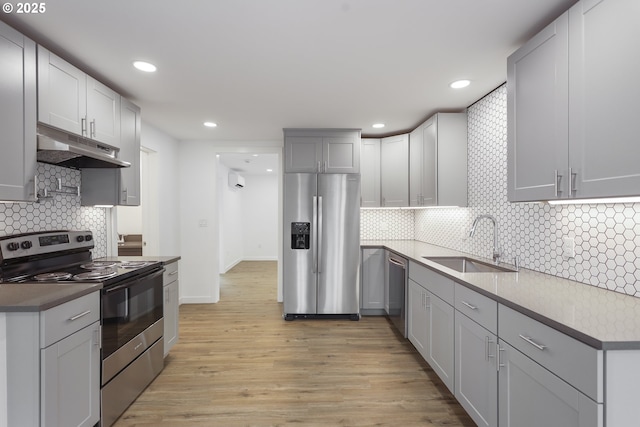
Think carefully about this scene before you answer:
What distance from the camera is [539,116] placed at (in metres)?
1.74

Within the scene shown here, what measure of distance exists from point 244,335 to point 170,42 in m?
2.83

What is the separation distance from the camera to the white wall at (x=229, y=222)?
6965 millimetres

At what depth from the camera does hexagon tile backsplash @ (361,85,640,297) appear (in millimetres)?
1621

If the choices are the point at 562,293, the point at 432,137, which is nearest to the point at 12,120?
the point at 562,293

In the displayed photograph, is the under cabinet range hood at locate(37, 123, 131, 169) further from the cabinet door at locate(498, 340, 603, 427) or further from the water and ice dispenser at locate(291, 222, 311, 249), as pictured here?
the cabinet door at locate(498, 340, 603, 427)

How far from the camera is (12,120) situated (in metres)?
1.71

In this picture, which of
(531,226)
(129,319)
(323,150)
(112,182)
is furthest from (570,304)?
(112,182)

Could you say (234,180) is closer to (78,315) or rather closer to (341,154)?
(341,154)

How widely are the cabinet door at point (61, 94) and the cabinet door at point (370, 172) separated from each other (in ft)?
10.0

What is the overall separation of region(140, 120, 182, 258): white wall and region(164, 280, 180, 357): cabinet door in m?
1.29

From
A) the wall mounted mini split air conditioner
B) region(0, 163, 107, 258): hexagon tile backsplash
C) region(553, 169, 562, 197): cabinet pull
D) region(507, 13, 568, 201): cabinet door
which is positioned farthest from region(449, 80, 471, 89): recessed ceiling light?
the wall mounted mini split air conditioner

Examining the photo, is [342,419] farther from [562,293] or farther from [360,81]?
[360,81]

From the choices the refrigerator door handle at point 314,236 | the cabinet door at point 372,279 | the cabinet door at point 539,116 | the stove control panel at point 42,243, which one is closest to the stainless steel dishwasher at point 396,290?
the cabinet door at point 372,279

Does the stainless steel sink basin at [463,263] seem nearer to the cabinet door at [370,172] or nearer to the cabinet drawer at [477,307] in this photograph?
the cabinet drawer at [477,307]
